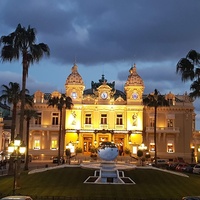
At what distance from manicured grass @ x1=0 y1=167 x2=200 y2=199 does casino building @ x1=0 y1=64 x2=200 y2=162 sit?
32650mm

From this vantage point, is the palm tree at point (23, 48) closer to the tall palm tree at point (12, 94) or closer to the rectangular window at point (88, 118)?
the tall palm tree at point (12, 94)

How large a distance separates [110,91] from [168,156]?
18.8 metres

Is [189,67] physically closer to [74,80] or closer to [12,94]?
[12,94]

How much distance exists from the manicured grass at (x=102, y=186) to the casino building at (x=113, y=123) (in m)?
32.7

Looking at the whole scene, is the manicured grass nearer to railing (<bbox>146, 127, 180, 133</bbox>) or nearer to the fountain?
the fountain

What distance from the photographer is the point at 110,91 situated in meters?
78.6

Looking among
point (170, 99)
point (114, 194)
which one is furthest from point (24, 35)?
point (170, 99)

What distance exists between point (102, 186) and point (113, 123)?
43756mm

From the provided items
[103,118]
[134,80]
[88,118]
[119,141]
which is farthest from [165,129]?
[88,118]

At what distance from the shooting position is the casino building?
3036 inches

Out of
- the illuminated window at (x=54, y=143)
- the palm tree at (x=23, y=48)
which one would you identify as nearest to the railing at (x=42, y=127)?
the illuminated window at (x=54, y=143)

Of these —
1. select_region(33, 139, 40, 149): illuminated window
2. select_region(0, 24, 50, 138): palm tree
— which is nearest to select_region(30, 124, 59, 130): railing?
select_region(33, 139, 40, 149): illuminated window

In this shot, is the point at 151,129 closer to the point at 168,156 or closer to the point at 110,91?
the point at 168,156

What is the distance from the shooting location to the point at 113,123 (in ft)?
254
